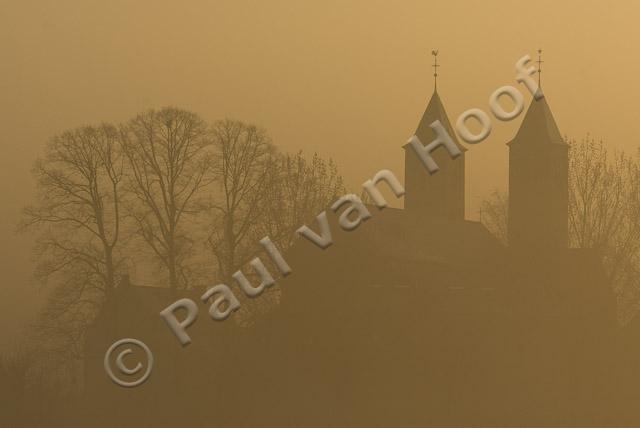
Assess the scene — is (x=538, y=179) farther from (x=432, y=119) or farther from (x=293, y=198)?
(x=293, y=198)

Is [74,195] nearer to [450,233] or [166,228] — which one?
[166,228]

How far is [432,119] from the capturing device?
6188 cm

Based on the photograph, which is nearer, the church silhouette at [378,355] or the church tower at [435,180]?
the church silhouette at [378,355]

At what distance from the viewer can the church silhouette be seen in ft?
106

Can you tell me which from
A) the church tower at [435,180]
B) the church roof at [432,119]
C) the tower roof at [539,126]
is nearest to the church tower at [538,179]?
the tower roof at [539,126]

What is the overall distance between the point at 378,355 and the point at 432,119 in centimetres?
2882

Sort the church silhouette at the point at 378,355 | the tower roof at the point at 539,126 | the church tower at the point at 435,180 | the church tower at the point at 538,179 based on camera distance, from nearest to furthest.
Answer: the church silhouette at the point at 378,355
the church tower at the point at 538,179
the tower roof at the point at 539,126
the church tower at the point at 435,180

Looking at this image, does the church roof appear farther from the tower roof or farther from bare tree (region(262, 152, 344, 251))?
bare tree (region(262, 152, 344, 251))

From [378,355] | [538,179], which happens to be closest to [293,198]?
[378,355]

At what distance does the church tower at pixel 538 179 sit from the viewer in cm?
5772

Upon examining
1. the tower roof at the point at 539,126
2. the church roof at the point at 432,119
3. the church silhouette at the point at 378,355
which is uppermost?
the church roof at the point at 432,119

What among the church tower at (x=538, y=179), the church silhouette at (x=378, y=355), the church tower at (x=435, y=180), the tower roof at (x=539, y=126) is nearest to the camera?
the church silhouette at (x=378, y=355)

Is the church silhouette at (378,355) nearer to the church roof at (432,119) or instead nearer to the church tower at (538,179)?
the church tower at (538,179)

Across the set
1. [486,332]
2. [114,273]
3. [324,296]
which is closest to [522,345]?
[486,332]
